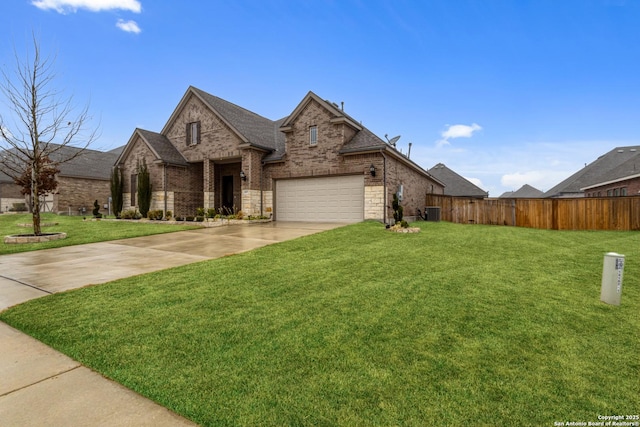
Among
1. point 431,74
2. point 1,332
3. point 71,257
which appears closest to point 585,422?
point 1,332

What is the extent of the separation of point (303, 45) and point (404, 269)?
14.2 m

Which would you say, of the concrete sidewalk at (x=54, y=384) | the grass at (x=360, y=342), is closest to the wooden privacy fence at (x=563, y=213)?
the grass at (x=360, y=342)

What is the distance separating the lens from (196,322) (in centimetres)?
363

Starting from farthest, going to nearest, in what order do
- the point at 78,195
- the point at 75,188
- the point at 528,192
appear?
the point at 528,192, the point at 78,195, the point at 75,188

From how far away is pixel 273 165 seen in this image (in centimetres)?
1792

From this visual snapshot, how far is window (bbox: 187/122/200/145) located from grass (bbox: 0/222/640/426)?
53.4 ft

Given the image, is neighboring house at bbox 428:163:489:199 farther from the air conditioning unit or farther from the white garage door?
the white garage door

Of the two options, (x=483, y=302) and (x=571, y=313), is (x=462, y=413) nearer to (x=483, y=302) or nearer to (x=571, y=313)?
(x=483, y=302)

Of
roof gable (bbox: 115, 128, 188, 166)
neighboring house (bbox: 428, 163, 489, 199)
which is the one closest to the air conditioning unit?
neighboring house (bbox: 428, 163, 489, 199)

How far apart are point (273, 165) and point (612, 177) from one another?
85.9ft

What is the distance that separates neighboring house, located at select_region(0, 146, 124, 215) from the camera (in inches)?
1038

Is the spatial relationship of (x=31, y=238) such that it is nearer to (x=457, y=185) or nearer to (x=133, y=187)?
(x=133, y=187)

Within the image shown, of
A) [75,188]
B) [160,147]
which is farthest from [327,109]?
[75,188]

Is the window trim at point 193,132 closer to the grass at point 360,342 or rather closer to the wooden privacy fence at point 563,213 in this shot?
the grass at point 360,342
